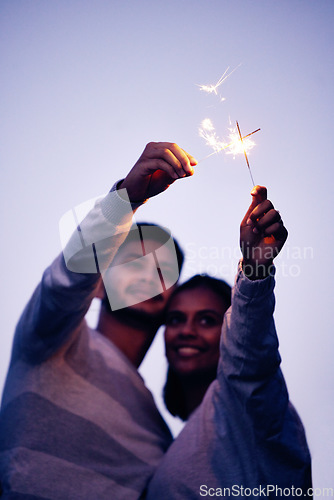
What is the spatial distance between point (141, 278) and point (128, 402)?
40.7 inches

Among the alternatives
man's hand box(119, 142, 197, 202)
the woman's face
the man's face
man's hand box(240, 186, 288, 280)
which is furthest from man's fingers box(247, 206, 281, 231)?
the man's face

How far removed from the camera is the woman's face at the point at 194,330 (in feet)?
9.09

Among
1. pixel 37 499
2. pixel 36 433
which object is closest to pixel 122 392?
pixel 36 433

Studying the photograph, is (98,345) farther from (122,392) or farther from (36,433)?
(36,433)

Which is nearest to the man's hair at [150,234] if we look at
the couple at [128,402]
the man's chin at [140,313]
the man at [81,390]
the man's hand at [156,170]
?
the man's chin at [140,313]

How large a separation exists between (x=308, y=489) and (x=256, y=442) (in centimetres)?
38

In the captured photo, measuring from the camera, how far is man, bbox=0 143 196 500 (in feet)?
5.80

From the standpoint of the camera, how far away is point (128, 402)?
7.41 ft

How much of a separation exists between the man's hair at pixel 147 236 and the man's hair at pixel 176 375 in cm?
34

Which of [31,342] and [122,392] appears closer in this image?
[31,342]

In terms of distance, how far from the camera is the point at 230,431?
1841mm

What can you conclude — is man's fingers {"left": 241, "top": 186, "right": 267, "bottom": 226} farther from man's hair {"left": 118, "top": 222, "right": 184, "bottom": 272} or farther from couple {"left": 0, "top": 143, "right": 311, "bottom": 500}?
man's hair {"left": 118, "top": 222, "right": 184, "bottom": 272}

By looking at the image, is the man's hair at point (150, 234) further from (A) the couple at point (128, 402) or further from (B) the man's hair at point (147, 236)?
(A) the couple at point (128, 402)

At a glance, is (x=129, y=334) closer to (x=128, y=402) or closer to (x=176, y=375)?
(x=176, y=375)
